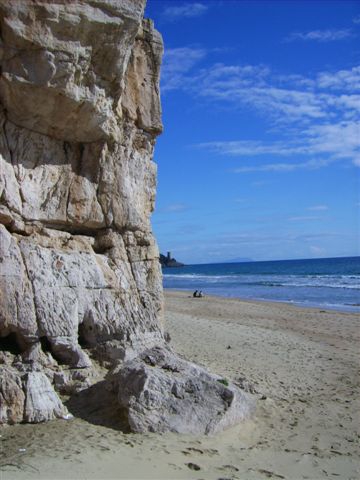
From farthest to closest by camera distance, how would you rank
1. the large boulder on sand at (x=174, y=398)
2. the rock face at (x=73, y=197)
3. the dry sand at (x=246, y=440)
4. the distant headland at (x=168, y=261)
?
1. the distant headland at (x=168, y=261)
2. the rock face at (x=73, y=197)
3. the large boulder on sand at (x=174, y=398)
4. the dry sand at (x=246, y=440)

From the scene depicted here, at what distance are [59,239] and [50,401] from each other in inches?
123

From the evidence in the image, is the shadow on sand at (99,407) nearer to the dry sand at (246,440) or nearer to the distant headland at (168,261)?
the dry sand at (246,440)

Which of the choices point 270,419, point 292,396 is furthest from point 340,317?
point 270,419

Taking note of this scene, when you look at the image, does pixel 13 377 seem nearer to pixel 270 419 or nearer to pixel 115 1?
pixel 270 419

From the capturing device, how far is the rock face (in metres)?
8.12

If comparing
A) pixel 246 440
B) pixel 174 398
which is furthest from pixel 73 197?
pixel 246 440

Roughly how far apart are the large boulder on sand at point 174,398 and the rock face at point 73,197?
1.10 ft

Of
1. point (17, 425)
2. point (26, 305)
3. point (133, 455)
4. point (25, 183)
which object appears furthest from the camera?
point (25, 183)

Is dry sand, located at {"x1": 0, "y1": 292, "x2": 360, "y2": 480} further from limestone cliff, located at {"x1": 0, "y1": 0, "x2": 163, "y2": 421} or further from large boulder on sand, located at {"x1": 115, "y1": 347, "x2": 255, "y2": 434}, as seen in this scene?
limestone cliff, located at {"x1": 0, "y1": 0, "x2": 163, "y2": 421}

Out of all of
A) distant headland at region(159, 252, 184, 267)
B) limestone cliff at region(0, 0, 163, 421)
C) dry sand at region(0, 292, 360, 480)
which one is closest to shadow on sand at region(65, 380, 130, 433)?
dry sand at region(0, 292, 360, 480)

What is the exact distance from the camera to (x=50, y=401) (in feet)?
24.1

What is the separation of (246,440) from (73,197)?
526cm

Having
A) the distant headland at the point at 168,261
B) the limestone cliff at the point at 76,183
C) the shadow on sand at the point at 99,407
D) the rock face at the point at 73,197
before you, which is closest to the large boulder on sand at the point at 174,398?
the shadow on sand at the point at 99,407

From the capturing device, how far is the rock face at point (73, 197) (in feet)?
26.7
